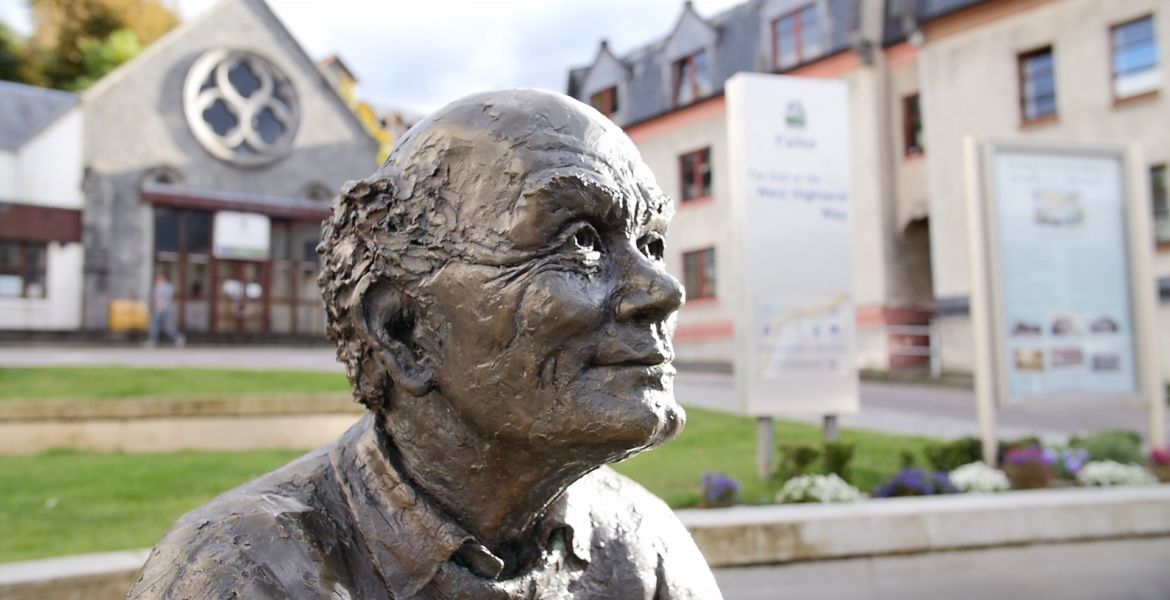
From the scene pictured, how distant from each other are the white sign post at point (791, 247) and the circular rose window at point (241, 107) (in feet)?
65.7

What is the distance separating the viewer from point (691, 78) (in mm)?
22500

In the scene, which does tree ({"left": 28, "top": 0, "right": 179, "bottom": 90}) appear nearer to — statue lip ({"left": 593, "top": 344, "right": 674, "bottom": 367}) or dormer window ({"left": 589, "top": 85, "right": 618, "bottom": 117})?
dormer window ({"left": 589, "top": 85, "right": 618, "bottom": 117})

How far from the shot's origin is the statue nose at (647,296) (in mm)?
1240

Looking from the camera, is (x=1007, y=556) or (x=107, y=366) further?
(x=107, y=366)

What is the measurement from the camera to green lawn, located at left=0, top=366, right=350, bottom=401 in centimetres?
1074

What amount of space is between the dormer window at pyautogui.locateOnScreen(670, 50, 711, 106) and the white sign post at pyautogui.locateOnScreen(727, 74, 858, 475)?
14.7 meters

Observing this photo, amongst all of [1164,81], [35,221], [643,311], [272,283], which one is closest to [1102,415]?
[1164,81]

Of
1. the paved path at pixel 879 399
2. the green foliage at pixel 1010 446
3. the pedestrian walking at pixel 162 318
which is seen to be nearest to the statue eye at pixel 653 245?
the green foliage at pixel 1010 446

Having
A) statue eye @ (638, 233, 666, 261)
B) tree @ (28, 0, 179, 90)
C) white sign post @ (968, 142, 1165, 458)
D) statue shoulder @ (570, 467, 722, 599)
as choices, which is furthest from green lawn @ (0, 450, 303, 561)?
tree @ (28, 0, 179, 90)

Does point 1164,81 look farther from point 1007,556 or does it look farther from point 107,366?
point 107,366

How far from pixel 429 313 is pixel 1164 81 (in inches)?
670

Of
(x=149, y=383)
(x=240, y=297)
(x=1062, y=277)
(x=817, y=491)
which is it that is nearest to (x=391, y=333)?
(x=817, y=491)

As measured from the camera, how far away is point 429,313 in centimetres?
132

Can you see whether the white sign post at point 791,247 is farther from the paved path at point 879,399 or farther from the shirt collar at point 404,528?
the shirt collar at point 404,528
